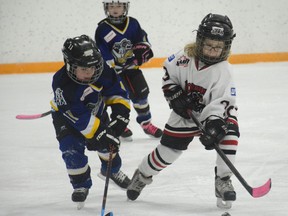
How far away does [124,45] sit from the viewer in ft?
13.1

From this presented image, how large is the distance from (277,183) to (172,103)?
0.72 metres

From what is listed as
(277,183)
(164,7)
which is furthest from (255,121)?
(164,7)

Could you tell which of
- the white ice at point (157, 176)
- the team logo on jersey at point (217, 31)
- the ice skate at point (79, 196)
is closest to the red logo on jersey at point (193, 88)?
the team logo on jersey at point (217, 31)

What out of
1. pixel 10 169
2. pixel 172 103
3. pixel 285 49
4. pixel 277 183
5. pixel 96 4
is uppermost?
pixel 172 103

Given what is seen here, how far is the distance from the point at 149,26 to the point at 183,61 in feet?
17.0

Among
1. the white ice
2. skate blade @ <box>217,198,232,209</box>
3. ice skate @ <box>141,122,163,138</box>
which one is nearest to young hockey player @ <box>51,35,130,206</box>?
the white ice

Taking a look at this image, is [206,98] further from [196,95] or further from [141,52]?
[141,52]

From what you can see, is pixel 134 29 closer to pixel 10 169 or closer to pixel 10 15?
pixel 10 169

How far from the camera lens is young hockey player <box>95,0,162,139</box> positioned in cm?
398

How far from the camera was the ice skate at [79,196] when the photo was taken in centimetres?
258

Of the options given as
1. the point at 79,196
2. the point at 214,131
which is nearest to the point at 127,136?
the point at 79,196

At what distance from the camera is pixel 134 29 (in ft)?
13.3

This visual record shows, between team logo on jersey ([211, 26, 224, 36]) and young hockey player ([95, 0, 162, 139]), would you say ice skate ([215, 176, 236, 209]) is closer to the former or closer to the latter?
team logo on jersey ([211, 26, 224, 36])

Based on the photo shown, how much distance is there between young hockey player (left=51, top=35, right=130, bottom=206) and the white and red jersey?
9.5 inches
